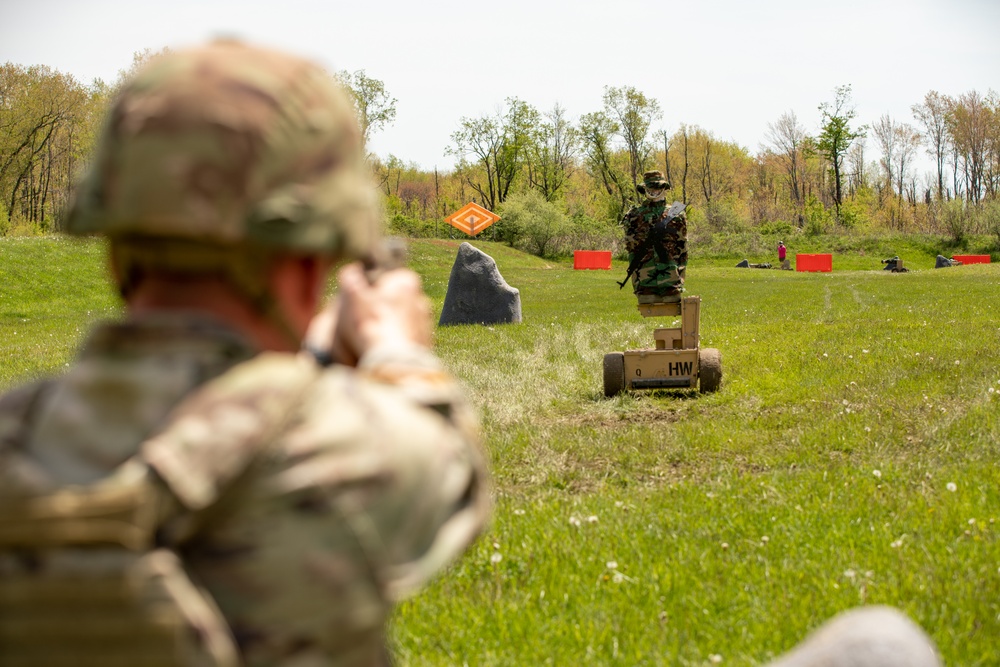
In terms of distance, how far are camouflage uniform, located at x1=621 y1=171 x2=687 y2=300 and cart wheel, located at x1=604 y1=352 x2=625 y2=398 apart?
0.73 m

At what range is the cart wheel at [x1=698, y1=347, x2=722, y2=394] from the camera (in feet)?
33.3

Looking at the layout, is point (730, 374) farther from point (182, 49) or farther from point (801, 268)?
point (801, 268)

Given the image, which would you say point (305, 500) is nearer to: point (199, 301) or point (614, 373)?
point (199, 301)

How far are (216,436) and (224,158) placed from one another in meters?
0.34

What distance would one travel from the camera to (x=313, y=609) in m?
1.23

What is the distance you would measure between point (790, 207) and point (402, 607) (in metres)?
91.3

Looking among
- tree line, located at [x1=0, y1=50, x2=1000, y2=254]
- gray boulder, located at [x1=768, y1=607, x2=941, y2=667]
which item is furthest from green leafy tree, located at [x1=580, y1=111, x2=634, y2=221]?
gray boulder, located at [x1=768, y1=607, x2=941, y2=667]

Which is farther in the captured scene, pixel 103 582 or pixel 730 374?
pixel 730 374

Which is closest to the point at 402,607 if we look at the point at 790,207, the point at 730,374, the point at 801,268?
the point at 730,374

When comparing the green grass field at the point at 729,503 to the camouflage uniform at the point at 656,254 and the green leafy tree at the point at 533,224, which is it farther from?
the green leafy tree at the point at 533,224

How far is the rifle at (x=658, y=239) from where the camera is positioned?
10.2 metres

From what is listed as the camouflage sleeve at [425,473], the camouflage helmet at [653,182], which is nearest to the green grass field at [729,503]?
the camouflage helmet at [653,182]

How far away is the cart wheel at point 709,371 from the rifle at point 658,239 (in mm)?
1062

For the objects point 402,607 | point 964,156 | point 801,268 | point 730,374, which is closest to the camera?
point 402,607
